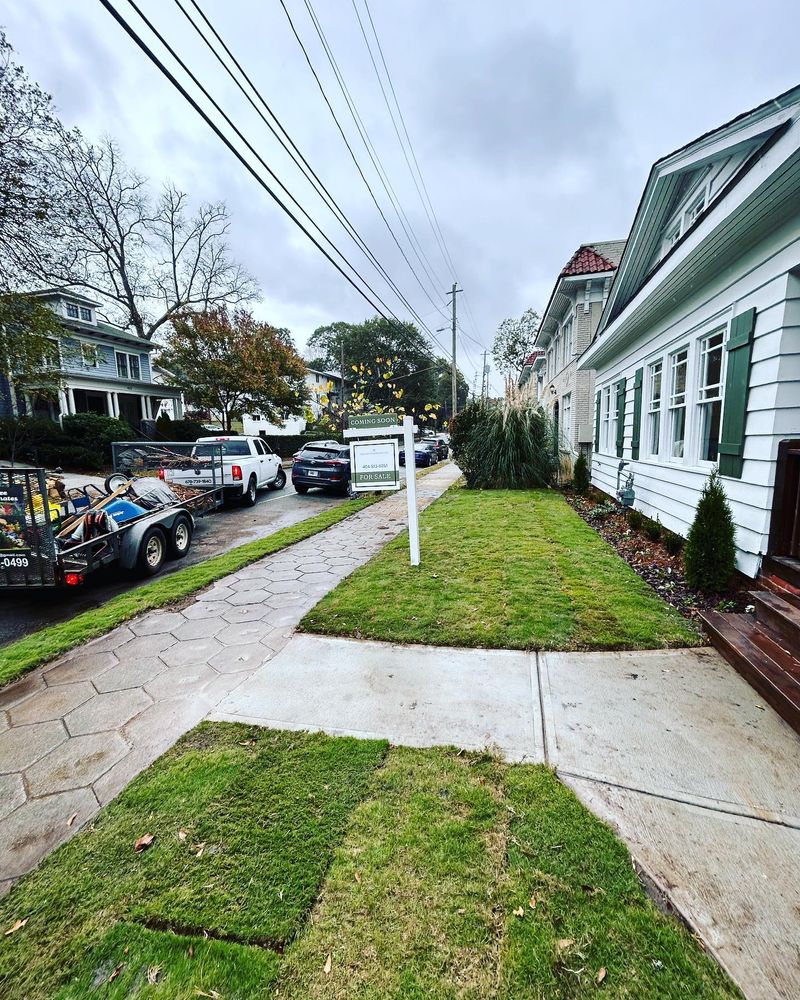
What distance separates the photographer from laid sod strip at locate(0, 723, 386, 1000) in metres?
1.37

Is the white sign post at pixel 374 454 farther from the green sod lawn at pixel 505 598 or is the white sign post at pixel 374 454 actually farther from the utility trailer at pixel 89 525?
the utility trailer at pixel 89 525

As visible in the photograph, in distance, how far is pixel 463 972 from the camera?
1.31 meters

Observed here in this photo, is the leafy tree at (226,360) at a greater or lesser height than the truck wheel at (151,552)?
greater

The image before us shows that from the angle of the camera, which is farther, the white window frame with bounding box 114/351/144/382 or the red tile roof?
the white window frame with bounding box 114/351/144/382

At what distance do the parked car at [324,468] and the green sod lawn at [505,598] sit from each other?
18.8ft

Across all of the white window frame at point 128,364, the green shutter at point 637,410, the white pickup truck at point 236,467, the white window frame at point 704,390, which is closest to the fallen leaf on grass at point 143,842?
the white window frame at point 704,390

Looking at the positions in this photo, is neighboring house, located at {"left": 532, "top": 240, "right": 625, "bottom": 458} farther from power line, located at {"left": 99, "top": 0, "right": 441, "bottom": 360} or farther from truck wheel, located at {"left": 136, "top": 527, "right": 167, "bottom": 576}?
truck wheel, located at {"left": 136, "top": 527, "right": 167, "bottom": 576}

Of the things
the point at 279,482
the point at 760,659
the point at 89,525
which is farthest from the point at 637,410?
the point at 279,482

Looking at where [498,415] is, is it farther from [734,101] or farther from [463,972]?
[463,972]

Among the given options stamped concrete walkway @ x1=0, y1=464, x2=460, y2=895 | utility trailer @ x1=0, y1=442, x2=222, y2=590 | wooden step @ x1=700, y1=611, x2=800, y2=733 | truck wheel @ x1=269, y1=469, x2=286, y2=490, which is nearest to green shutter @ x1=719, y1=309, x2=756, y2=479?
wooden step @ x1=700, y1=611, x2=800, y2=733

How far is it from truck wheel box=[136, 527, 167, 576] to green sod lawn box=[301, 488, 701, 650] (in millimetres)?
2599

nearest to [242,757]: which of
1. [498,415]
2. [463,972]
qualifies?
[463,972]

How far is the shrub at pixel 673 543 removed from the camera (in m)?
5.40

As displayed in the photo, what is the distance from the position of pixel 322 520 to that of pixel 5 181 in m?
10.7
